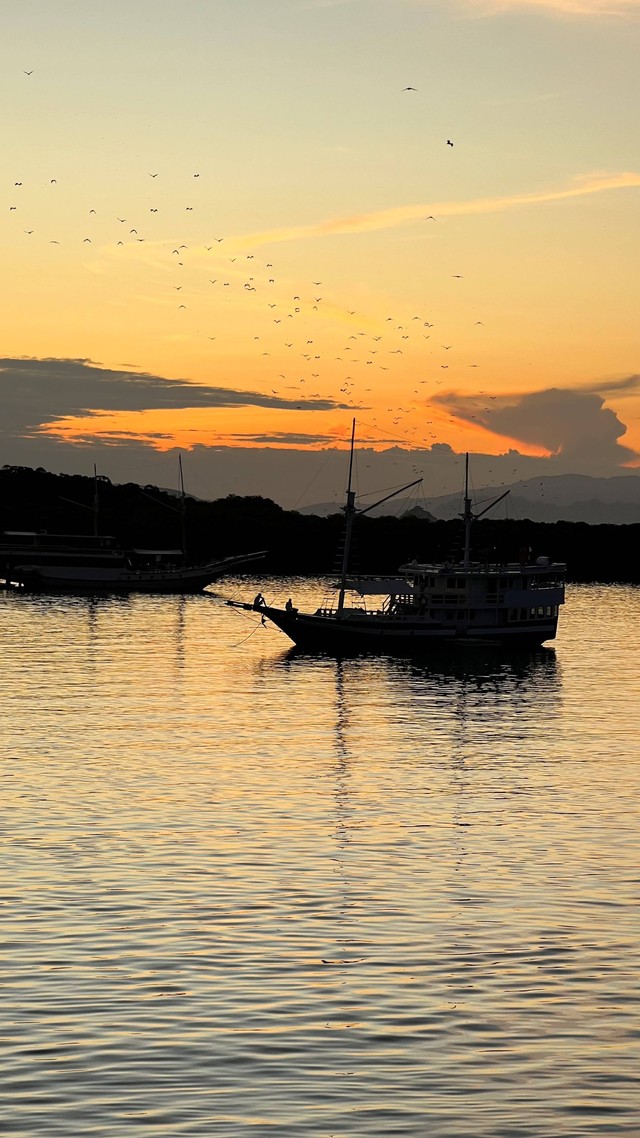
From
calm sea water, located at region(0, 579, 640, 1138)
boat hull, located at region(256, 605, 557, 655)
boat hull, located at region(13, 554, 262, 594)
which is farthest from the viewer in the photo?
boat hull, located at region(13, 554, 262, 594)

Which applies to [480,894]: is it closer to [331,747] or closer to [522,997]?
[522,997]

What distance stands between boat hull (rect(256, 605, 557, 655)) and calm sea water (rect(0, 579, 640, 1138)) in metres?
44.1

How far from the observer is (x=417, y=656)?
395 feet

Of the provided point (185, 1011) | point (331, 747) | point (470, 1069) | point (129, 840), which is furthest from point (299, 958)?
point (331, 747)

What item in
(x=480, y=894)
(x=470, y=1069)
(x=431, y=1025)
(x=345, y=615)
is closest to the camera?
(x=470, y=1069)

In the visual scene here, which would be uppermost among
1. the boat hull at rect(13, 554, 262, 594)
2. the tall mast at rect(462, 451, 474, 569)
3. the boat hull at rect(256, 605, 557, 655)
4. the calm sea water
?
the tall mast at rect(462, 451, 474, 569)

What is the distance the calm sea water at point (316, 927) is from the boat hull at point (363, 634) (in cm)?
4407

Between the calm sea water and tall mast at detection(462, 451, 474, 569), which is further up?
tall mast at detection(462, 451, 474, 569)

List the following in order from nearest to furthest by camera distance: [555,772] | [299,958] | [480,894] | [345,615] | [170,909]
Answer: [299,958], [170,909], [480,894], [555,772], [345,615]

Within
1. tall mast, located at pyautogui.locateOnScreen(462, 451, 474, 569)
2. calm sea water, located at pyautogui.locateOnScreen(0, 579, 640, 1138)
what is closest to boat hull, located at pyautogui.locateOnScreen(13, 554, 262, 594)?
tall mast, located at pyautogui.locateOnScreen(462, 451, 474, 569)

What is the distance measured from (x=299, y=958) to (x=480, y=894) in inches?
290

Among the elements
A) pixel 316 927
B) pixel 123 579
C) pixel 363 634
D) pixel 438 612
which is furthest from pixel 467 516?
pixel 316 927

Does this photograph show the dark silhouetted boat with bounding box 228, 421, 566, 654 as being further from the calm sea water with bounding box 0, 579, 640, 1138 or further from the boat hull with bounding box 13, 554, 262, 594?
the boat hull with bounding box 13, 554, 262, 594

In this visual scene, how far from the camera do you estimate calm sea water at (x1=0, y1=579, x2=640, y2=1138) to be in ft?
67.5
